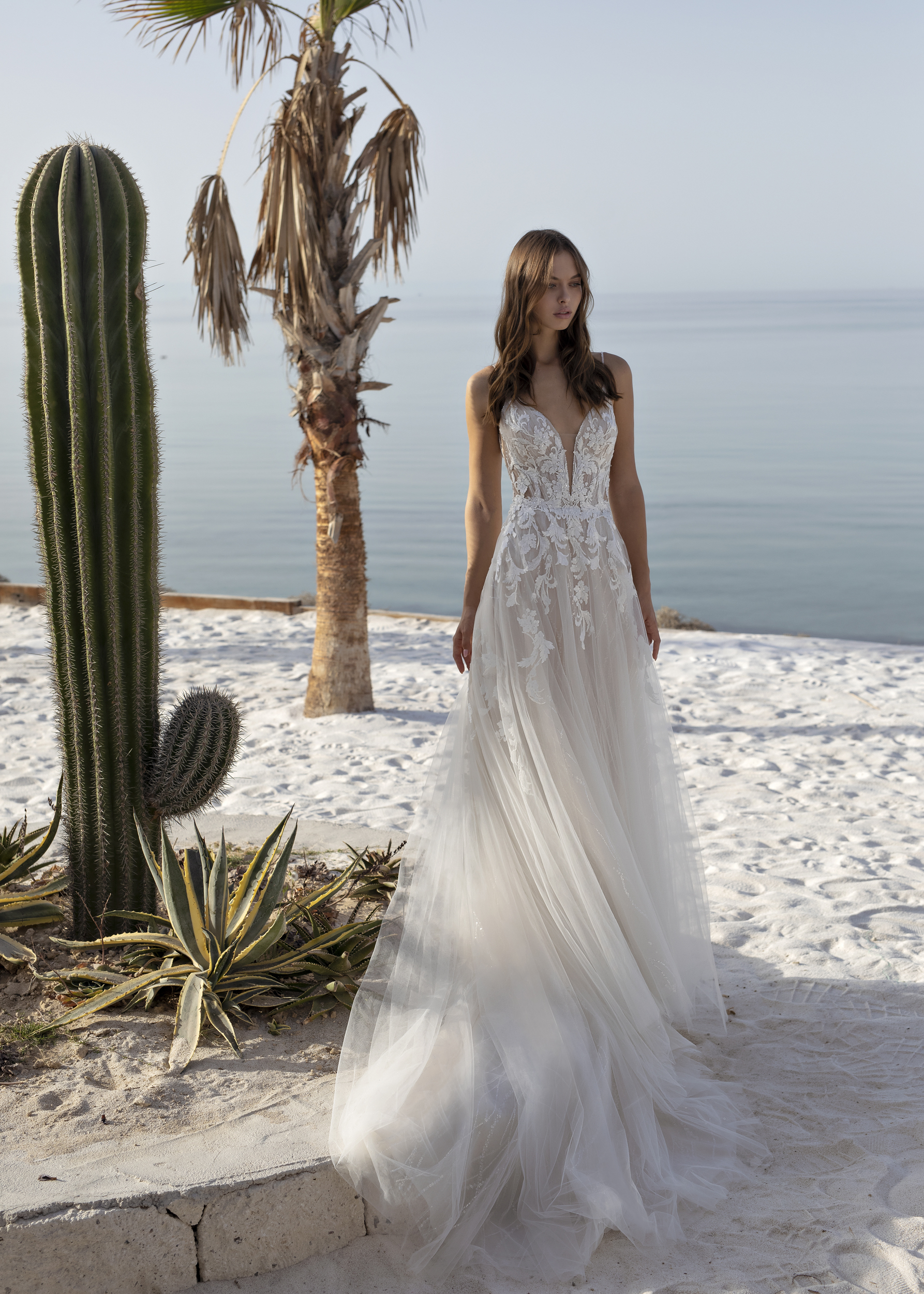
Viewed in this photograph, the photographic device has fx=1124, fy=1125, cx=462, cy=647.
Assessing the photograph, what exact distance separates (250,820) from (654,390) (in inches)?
1737

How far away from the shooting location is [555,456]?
3400mm

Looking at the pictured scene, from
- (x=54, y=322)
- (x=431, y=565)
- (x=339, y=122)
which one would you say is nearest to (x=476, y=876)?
(x=54, y=322)

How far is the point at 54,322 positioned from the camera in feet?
12.0

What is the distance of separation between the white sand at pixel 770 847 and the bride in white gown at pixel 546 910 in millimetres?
169

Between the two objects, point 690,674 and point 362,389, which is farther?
point 690,674

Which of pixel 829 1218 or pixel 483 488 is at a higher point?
pixel 483 488

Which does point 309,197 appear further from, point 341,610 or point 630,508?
point 630,508

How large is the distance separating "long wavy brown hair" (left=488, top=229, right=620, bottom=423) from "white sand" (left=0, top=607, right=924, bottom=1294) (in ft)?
6.99

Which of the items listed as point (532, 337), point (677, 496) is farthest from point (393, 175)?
point (677, 496)

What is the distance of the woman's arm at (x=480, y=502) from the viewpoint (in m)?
3.49

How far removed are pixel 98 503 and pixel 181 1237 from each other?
2.22 m

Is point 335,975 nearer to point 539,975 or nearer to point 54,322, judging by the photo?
point 539,975

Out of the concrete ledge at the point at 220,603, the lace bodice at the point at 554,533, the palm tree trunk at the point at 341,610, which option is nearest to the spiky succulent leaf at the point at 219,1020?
the lace bodice at the point at 554,533
